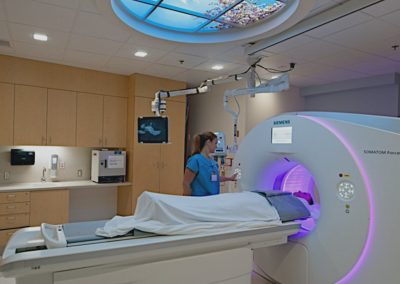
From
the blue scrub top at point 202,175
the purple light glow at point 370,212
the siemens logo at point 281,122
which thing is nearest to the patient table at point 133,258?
the purple light glow at point 370,212

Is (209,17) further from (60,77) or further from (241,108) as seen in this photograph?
(60,77)

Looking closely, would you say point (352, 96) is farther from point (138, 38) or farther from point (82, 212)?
point (82, 212)

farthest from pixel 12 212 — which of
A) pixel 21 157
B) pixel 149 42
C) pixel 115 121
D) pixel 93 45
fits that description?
pixel 149 42

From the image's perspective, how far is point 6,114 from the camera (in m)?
3.86

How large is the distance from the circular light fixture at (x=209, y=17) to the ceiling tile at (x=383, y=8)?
511mm

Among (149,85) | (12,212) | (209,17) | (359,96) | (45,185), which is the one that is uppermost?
(209,17)

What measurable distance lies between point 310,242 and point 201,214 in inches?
32.7

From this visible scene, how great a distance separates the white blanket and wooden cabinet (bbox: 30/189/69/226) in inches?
95.3

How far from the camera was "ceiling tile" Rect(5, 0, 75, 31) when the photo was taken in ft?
8.02

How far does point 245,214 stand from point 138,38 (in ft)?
6.86

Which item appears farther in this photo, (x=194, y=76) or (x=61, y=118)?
(x=194, y=76)

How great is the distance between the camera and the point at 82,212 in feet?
→ 15.4

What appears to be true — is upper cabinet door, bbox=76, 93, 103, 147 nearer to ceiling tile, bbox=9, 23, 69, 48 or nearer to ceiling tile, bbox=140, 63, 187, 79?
ceiling tile, bbox=140, 63, 187, 79

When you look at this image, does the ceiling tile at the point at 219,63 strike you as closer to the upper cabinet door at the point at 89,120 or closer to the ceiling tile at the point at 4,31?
the upper cabinet door at the point at 89,120
